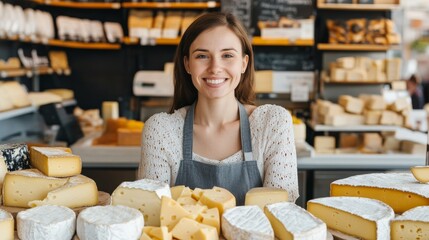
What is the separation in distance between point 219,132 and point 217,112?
8cm

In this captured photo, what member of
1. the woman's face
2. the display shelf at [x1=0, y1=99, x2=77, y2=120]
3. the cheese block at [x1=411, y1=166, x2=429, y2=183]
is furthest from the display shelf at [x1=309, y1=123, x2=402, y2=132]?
the cheese block at [x1=411, y1=166, x2=429, y2=183]

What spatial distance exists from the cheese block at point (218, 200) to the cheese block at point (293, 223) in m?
0.10

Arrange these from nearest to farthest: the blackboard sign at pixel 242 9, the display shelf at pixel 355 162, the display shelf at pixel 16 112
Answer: the display shelf at pixel 355 162, the display shelf at pixel 16 112, the blackboard sign at pixel 242 9

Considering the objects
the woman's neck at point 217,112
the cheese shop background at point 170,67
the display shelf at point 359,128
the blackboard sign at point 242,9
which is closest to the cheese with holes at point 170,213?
the woman's neck at point 217,112

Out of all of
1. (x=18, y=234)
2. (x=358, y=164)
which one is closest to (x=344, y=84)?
(x=358, y=164)

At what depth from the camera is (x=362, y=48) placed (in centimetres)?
530

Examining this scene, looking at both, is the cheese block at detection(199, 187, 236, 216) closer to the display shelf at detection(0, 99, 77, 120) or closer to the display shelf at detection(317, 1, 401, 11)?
the display shelf at detection(0, 99, 77, 120)

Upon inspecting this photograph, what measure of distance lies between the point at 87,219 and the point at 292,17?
178 inches

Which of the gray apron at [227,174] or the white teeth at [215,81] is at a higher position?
the white teeth at [215,81]

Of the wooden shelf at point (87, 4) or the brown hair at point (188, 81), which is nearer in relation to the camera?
the brown hair at point (188, 81)

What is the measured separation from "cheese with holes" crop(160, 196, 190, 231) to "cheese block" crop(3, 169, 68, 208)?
1.23 feet

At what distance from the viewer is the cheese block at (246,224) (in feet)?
3.80

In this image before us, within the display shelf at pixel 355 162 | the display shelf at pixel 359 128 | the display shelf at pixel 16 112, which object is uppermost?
the display shelf at pixel 16 112

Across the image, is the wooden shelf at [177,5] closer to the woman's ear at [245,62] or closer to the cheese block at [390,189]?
the woman's ear at [245,62]
